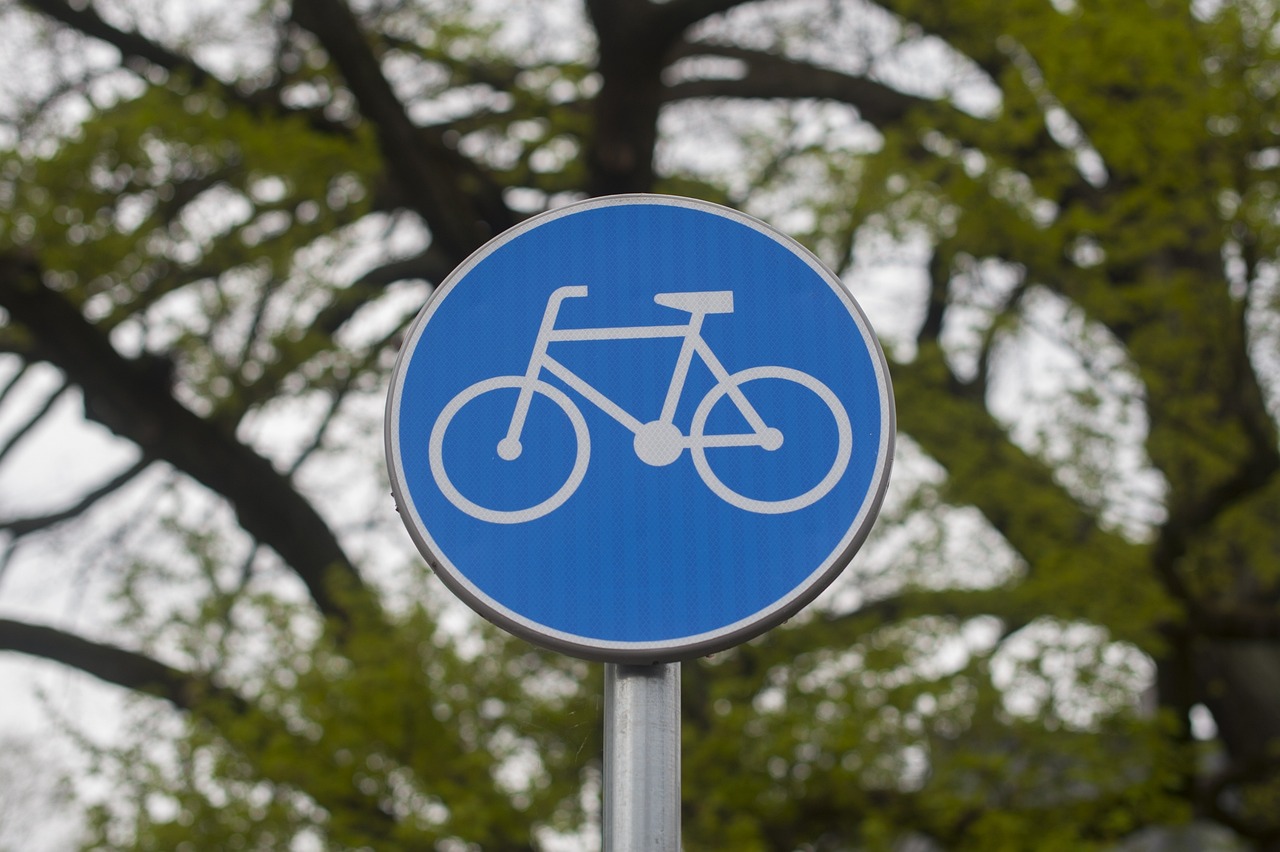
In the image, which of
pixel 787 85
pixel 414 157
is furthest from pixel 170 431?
pixel 787 85

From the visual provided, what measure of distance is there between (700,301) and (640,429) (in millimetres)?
199

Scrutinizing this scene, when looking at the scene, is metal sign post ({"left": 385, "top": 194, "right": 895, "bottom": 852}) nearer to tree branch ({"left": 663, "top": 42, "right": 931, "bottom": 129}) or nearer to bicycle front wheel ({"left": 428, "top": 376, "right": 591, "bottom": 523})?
bicycle front wheel ({"left": 428, "top": 376, "right": 591, "bottom": 523})

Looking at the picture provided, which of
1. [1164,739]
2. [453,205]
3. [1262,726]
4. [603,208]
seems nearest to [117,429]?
[453,205]

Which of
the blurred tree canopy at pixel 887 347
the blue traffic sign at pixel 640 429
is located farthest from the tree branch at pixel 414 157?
the blue traffic sign at pixel 640 429

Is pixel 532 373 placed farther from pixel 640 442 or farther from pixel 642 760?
pixel 642 760

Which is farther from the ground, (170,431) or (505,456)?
(170,431)

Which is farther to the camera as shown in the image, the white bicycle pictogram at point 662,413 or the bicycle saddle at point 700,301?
the bicycle saddle at point 700,301

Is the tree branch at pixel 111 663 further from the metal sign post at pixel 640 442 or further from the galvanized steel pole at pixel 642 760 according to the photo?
the galvanized steel pole at pixel 642 760

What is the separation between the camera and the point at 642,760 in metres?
1.53

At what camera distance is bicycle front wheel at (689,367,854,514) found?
1.66 m

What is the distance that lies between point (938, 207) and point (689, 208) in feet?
20.1

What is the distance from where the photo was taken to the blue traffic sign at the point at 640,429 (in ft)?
5.30

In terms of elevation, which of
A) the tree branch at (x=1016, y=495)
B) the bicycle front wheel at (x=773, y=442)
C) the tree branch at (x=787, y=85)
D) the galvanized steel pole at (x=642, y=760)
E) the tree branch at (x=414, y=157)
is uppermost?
the tree branch at (x=787, y=85)

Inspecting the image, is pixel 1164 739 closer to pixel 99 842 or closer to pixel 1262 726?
pixel 1262 726
